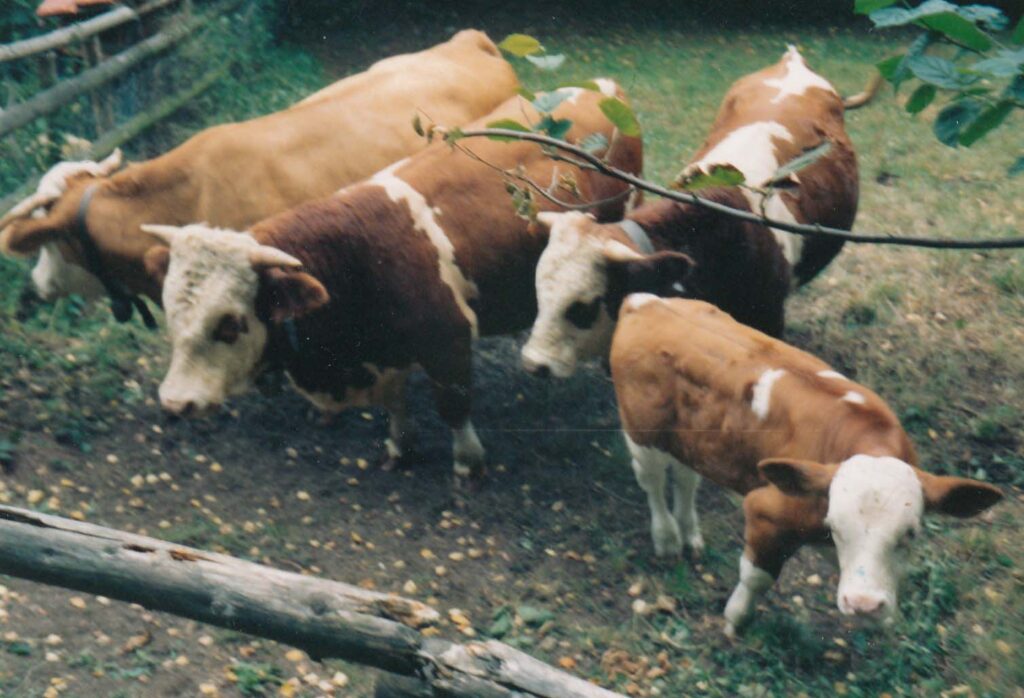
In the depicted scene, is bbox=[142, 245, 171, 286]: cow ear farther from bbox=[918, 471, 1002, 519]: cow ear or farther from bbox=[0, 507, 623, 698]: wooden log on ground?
bbox=[918, 471, 1002, 519]: cow ear

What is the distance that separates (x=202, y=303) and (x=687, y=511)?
92.3 inches

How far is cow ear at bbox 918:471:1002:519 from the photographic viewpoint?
3.69 meters

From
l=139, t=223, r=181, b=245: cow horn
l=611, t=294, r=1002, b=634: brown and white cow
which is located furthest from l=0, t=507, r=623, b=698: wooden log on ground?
l=139, t=223, r=181, b=245: cow horn

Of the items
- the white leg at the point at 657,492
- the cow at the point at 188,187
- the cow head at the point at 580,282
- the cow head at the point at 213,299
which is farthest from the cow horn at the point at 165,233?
the white leg at the point at 657,492

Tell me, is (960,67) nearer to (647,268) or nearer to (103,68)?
(647,268)

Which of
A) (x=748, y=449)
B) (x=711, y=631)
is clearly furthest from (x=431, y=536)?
(x=748, y=449)

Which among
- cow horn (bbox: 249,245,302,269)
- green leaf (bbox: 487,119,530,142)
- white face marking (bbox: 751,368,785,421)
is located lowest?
white face marking (bbox: 751,368,785,421)

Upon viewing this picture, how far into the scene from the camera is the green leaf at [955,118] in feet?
7.64

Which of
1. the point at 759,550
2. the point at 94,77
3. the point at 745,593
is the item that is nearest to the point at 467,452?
the point at 745,593

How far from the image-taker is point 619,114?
252cm

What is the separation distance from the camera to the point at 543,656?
15.0 ft

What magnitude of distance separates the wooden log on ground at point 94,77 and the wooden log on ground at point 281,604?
13.6 ft

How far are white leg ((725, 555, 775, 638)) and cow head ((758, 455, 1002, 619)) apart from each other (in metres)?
0.62

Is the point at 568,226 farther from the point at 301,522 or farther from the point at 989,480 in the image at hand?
the point at 989,480
